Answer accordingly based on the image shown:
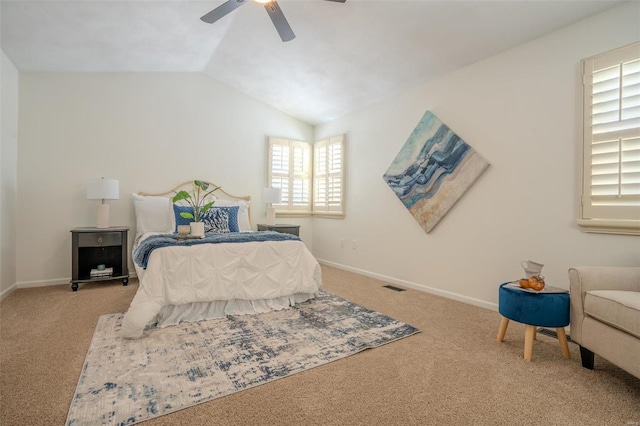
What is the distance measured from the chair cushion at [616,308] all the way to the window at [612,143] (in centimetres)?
70

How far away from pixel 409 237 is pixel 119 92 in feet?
14.2

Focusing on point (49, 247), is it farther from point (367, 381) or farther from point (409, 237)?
point (409, 237)

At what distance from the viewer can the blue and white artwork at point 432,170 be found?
3.39m

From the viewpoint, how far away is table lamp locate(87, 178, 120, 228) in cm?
378

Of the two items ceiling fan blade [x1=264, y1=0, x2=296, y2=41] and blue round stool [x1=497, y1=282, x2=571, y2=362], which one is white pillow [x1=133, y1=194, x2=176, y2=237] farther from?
blue round stool [x1=497, y1=282, x2=571, y2=362]

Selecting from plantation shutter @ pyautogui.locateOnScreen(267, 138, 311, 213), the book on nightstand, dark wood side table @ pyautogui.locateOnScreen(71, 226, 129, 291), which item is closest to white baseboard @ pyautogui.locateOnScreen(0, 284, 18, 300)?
dark wood side table @ pyautogui.locateOnScreen(71, 226, 129, 291)

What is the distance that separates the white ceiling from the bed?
2.20 metres

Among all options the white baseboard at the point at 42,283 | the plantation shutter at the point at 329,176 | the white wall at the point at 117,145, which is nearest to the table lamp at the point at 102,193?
the white wall at the point at 117,145

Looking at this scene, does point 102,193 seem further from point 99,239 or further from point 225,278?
point 225,278

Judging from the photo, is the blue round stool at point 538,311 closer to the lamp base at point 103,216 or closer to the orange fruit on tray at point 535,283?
the orange fruit on tray at point 535,283

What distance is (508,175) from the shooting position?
3041mm

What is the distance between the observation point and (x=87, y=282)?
156 inches

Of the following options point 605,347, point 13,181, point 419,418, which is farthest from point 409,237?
point 13,181

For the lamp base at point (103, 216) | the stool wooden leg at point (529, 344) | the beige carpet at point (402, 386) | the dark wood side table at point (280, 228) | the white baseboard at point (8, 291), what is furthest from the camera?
the dark wood side table at point (280, 228)
